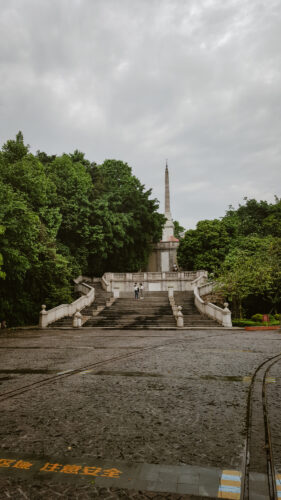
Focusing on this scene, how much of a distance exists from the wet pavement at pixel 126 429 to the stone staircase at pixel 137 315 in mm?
14979

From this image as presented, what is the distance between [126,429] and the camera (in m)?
3.88

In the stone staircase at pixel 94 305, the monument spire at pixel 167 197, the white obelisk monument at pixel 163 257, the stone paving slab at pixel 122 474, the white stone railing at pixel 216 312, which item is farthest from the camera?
the monument spire at pixel 167 197

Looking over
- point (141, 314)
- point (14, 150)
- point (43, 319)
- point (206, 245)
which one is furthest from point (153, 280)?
point (14, 150)

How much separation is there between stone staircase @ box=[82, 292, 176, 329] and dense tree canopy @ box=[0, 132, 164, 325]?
13.0 feet

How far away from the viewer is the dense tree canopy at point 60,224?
19.2 meters

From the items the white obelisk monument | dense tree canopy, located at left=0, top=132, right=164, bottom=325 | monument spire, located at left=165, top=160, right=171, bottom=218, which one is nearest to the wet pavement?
dense tree canopy, located at left=0, top=132, right=164, bottom=325

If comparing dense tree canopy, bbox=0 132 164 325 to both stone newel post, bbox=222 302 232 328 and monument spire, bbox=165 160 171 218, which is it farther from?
monument spire, bbox=165 160 171 218

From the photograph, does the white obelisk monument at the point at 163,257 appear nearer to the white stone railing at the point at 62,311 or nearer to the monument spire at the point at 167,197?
the monument spire at the point at 167,197

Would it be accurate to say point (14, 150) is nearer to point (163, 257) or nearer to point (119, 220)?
point (119, 220)

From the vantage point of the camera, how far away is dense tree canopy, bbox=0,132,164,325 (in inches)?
757

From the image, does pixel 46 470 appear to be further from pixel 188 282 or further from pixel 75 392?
pixel 188 282

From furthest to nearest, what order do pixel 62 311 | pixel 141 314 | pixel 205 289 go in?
pixel 205 289, pixel 141 314, pixel 62 311

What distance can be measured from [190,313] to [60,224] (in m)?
13.5

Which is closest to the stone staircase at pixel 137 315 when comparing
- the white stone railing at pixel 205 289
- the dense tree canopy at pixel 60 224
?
the white stone railing at pixel 205 289
